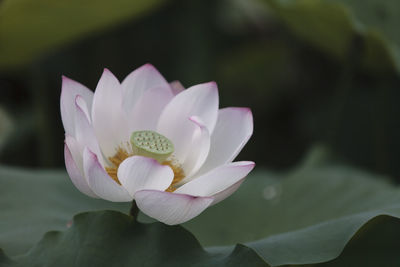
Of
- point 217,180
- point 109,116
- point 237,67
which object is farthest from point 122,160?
point 237,67

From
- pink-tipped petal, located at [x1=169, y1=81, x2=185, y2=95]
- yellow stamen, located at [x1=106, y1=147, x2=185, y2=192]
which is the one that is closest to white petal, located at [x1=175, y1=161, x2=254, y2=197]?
yellow stamen, located at [x1=106, y1=147, x2=185, y2=192]

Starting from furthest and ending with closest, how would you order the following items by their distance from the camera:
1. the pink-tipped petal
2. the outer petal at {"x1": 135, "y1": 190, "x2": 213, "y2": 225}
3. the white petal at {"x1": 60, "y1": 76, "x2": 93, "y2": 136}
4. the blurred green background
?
the blurred green background, the pink-tipped petal, the white petal at {"x1": 60, "y1": 76, "x2": 93, "y2": 136}, the outer petal at {"x1": 135, "y1": 190, "x2": 213, "y2": 225}

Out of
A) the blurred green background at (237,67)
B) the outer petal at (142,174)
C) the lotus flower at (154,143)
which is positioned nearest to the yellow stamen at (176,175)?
the lotus flower at (154,143)

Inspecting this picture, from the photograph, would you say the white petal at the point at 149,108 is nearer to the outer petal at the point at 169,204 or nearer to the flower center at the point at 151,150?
the flower center at the point at 151,150

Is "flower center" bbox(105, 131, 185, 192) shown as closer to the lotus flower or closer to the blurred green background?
the lotus flower

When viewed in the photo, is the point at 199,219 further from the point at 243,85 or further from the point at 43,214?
the point at 243,85

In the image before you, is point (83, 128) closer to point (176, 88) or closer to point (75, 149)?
point (75, 149)
